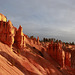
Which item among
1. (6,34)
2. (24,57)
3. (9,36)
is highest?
(6,34)

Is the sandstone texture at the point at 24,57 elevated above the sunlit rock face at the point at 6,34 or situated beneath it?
situated beneath

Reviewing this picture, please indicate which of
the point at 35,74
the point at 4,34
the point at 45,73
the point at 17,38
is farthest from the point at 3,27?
the point at 45,73

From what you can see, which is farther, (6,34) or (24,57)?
(24,57)

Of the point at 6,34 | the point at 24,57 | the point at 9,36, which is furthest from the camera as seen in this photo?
the point at 24,57

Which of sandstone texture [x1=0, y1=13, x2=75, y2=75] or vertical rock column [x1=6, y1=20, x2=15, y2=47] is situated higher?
vertical rock column [x1=6, y1=20, x2=15, y2=47]

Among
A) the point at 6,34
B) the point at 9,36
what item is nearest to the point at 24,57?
the point at 9,36

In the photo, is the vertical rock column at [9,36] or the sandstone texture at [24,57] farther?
the vertical rock column at [9,36]

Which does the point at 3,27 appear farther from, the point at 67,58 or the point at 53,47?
the point at 67,58

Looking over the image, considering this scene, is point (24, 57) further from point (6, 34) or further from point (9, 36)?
point (6, 34)

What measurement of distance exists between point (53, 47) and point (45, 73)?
44.0ft

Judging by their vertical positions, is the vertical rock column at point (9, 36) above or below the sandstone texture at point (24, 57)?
above

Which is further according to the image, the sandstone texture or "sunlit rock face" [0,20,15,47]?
"sunlit rock face" [0,20,15,47]

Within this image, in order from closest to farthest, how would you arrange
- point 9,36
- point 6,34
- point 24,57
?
point 9,36 < point 6,34 < point 24,57

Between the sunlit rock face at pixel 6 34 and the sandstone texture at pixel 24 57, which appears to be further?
the sunlit rock face at pixel 6 34
